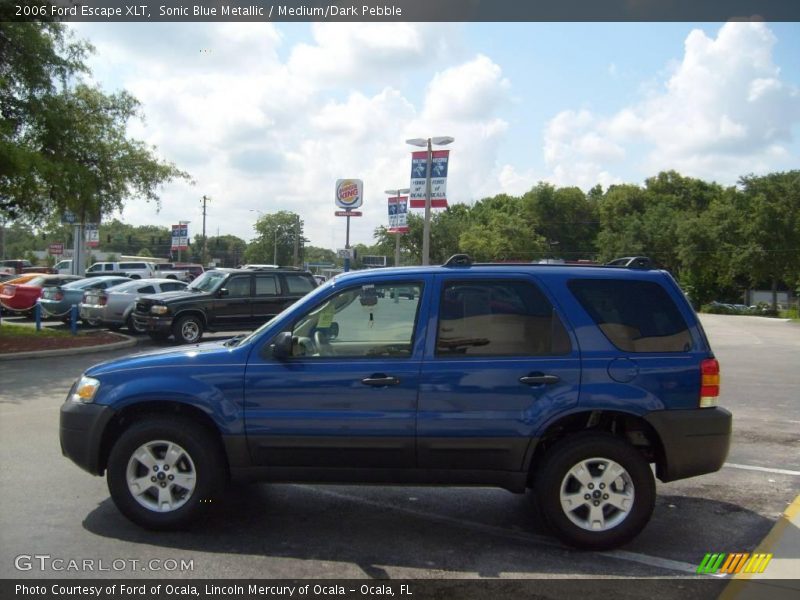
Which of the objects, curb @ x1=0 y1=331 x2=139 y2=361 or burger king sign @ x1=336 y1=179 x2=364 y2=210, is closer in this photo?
curb @ x1=0 y1=331 x2=139 y2=361

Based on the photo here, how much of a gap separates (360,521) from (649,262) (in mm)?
2916

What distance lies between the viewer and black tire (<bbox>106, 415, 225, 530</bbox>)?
15.7ft

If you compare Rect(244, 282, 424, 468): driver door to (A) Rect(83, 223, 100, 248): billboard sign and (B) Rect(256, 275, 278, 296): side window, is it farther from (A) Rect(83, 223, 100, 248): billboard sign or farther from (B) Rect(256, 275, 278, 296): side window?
(A) Rect(83, 223, 100, 248): billboard sign

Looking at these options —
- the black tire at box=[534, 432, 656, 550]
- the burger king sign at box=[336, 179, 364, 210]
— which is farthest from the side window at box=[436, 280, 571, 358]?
the burger king sign at box=[336, 179, 364, 210]

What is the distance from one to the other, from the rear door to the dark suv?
12817mm

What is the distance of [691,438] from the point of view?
4777 millimetres

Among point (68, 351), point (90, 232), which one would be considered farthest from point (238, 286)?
point (90, 232)

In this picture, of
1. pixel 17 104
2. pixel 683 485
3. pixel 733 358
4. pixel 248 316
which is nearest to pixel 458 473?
pixel 683 485

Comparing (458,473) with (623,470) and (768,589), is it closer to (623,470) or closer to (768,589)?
(623,470)

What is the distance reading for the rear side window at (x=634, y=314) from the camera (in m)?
4.87

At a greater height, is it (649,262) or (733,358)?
(649,262)

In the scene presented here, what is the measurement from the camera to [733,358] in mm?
17844

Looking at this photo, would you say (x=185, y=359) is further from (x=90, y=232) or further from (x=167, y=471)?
(x=90, y=232)

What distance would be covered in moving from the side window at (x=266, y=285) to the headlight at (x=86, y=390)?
1240cm
